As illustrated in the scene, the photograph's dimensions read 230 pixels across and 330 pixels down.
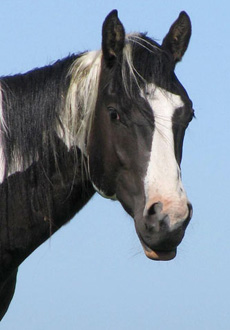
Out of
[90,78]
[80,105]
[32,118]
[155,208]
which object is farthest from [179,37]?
[155,208]

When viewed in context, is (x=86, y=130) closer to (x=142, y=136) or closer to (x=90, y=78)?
(x=90, y=78)

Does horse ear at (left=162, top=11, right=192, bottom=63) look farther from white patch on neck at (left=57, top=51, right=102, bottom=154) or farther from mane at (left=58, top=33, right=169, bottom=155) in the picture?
white patch on neck at (left=57, top=51, right=102, bottom=154)

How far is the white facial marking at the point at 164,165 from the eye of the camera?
6.74 m

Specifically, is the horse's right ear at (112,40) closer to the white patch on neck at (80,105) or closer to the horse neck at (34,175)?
the white patch on neck at (80,105)

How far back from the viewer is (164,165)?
695 cm

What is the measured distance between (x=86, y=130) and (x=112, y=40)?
766mm

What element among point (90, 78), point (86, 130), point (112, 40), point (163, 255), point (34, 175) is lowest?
point (163, 255)

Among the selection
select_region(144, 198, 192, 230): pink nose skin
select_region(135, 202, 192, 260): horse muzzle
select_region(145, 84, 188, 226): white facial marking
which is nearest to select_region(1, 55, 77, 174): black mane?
select_region(145, 84, 188, 226): white facial marking

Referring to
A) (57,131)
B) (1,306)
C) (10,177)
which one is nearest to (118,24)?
(57,131)

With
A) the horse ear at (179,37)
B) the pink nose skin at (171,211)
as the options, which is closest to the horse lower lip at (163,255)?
the pink nose skin at (171,211)

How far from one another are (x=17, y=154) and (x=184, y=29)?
1789 mm

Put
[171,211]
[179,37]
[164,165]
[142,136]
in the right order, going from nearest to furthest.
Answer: [171,211] → [164,165] → [142,136] → [179,37]

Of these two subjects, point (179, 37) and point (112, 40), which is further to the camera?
point (179, 37)

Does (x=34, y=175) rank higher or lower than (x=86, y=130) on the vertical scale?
lower
